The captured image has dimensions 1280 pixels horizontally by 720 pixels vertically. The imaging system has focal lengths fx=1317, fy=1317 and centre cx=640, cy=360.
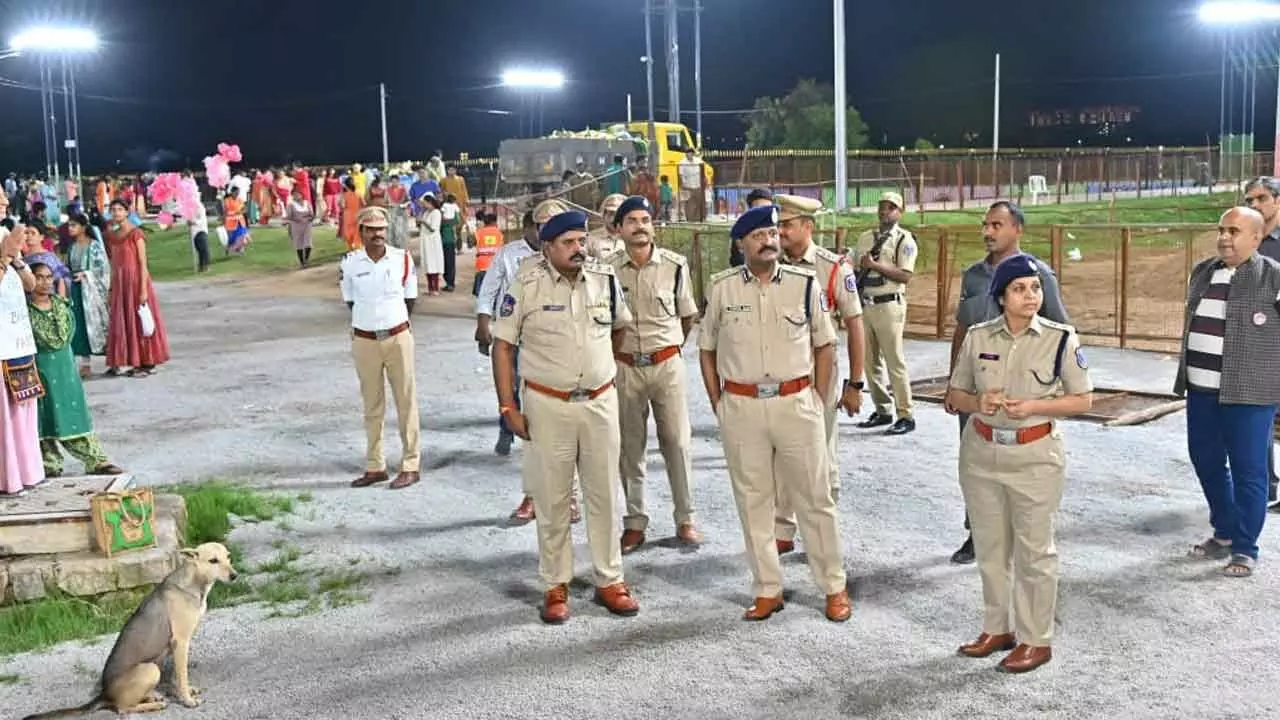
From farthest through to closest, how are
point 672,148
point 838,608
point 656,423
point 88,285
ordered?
point 672,148, point 88,285, point 656,423, point 838,608

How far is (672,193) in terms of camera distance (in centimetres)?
2989

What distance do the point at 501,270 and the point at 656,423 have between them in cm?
181

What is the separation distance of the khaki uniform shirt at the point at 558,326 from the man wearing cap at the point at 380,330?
2.66 metres

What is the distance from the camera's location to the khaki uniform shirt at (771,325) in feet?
19.1

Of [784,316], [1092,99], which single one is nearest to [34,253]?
[784,316]

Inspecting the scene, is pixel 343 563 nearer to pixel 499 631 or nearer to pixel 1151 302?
pixel 499 631

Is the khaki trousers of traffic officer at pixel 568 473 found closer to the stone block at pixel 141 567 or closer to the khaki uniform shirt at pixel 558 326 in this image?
the khaki uniform shirt at pixel 558 326

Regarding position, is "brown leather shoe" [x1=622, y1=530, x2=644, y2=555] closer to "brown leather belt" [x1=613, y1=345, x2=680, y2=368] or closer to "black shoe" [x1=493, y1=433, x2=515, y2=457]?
"brown leather belt" [x1=613, y1=345, x2=680, y2=368]

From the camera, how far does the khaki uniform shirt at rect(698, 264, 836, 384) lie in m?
5.82

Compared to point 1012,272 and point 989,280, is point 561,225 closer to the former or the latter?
point 1012,272

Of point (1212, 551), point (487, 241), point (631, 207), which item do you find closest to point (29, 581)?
point (631, 207)

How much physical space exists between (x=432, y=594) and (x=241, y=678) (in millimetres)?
1238

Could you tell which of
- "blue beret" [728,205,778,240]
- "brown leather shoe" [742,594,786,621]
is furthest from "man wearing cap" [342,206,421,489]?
"brown leather shoe" [742,594,786,621]

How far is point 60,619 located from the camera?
20.6 ft
